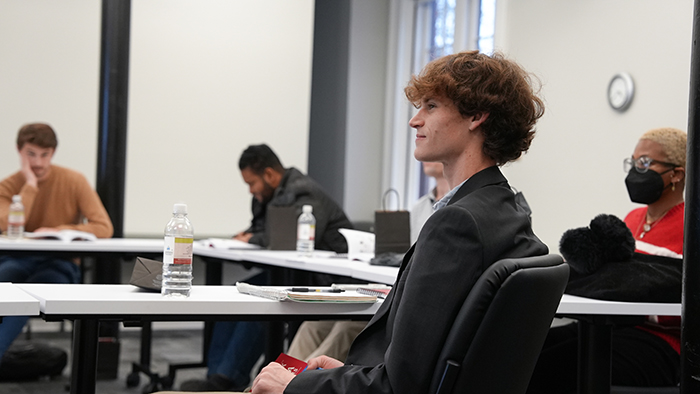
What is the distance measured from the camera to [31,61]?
4809 millimetres

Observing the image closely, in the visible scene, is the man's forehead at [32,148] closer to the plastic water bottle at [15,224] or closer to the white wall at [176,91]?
the plastic water bottle at [15,224]

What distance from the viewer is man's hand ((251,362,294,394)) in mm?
1261

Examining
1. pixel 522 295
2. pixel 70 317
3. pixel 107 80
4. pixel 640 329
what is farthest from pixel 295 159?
pixel 522 295

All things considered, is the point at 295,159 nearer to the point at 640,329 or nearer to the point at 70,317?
the point at 640,329

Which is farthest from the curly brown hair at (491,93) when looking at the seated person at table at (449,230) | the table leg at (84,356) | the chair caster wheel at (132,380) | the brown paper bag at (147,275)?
the chair caster wheel at (132,380)

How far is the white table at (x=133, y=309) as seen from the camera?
1.55m

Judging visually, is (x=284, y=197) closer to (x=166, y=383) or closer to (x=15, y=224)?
(x=166, y=383)

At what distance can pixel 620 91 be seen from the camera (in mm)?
3822

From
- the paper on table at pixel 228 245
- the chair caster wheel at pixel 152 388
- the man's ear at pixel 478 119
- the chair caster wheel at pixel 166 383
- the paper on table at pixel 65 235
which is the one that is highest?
the man's ear at pixel 478 119

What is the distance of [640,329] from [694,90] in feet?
3.17

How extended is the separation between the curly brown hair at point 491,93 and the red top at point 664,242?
41.0 inches

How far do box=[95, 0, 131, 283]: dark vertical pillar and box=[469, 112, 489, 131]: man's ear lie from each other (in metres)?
3.88

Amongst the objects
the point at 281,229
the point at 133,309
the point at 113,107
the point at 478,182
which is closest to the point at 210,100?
the point at 113,107

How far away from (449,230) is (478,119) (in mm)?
337
